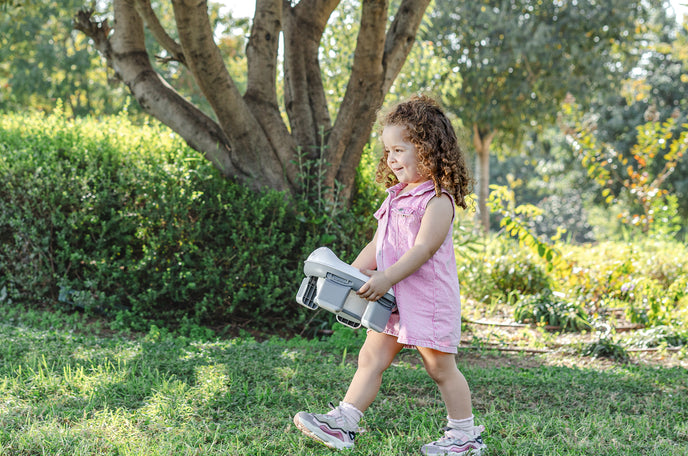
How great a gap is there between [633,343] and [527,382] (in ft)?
6.59

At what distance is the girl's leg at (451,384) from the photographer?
8.02 ft

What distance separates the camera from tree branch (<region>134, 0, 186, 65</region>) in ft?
15.5

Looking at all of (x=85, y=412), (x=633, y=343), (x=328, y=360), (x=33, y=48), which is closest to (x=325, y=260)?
(x=85, y=412)

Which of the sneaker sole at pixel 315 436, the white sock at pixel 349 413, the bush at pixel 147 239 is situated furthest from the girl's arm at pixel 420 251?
the bush at pixel 147 239

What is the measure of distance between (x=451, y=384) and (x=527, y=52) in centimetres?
1476

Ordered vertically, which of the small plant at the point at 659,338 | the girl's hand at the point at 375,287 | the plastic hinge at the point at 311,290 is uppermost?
the girl's hand at the point at 375,287

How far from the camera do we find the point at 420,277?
244 centimetres

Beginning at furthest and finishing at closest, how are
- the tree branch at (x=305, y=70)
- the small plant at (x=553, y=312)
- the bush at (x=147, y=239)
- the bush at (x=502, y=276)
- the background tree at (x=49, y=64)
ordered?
the background tree at (x=49, y=64), the bush at (x=502, y=276), the small plant at (x=553, y=312), the tree branch at (x=305, y=70), the bush at (x=147, y=239)

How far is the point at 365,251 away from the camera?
2.71 m

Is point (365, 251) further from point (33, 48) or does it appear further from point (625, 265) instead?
point (33, 48)

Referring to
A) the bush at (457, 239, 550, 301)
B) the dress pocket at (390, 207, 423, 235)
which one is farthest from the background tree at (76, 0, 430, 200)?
the dress pocket at (390, 207, 423, 235)

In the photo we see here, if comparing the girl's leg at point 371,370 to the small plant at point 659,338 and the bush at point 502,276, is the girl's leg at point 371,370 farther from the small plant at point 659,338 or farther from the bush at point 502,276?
the bush at point 502,276

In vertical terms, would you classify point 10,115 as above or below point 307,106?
below

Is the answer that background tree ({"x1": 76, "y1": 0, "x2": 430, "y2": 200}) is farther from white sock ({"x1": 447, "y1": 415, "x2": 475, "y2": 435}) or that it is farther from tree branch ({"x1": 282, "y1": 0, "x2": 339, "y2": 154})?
white sock ({"x1": 447, "y1": 415, "x2": 475, "y2": 435})
